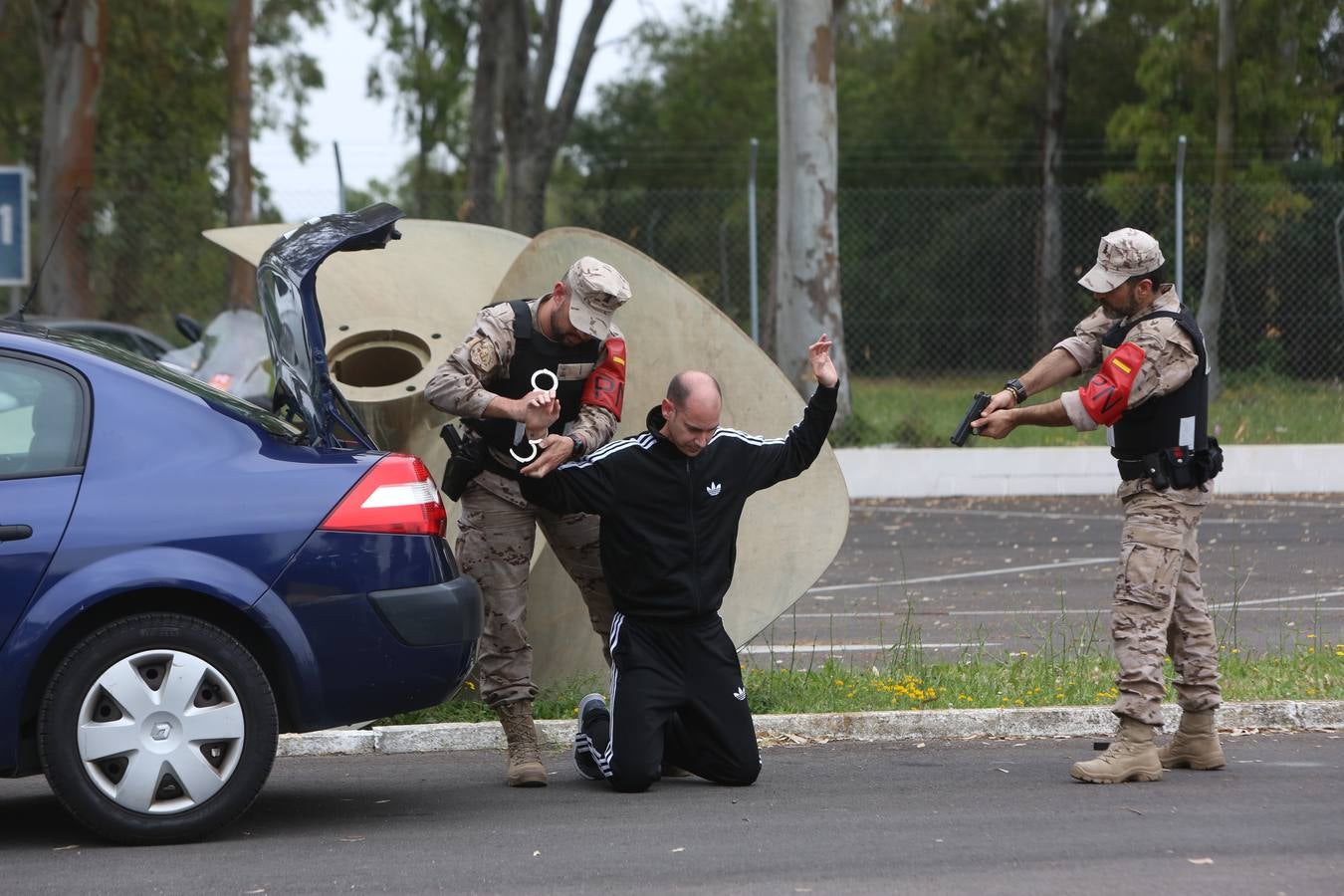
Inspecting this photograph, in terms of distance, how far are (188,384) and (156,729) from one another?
1107 mm

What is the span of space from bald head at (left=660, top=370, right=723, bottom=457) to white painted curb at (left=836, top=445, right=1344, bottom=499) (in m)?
10.1

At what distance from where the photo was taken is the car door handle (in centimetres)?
519

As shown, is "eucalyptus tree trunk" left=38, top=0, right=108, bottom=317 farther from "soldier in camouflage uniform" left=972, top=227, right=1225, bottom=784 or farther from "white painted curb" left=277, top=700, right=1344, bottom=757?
"soldier in camouflage uniform" left=972, top=227, right=1225, bottom=784

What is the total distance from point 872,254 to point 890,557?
228 inches

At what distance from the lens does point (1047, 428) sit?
16391 mm

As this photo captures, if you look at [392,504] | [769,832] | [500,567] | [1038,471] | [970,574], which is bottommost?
[970,574]

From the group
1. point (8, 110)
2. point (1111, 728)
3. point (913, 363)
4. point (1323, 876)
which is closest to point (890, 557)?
point (913, 363)

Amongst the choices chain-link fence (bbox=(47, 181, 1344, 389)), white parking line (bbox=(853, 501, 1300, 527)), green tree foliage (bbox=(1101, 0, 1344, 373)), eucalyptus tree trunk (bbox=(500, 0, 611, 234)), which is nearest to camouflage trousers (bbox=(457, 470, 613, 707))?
white parking line (bbox=(853, 501, 1300, 527))

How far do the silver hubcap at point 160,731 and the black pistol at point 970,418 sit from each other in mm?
2470

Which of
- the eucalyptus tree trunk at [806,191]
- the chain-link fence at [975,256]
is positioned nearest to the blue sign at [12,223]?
the chain-link fence at [975,256]

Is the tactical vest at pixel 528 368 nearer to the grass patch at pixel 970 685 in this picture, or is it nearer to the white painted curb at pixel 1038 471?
the grass patch at pixel 970 685

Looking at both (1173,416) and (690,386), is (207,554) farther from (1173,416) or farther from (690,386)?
(1173,416)

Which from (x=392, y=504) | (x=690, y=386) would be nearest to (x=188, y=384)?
(x=392, y=504)

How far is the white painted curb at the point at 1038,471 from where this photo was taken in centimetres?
1630
